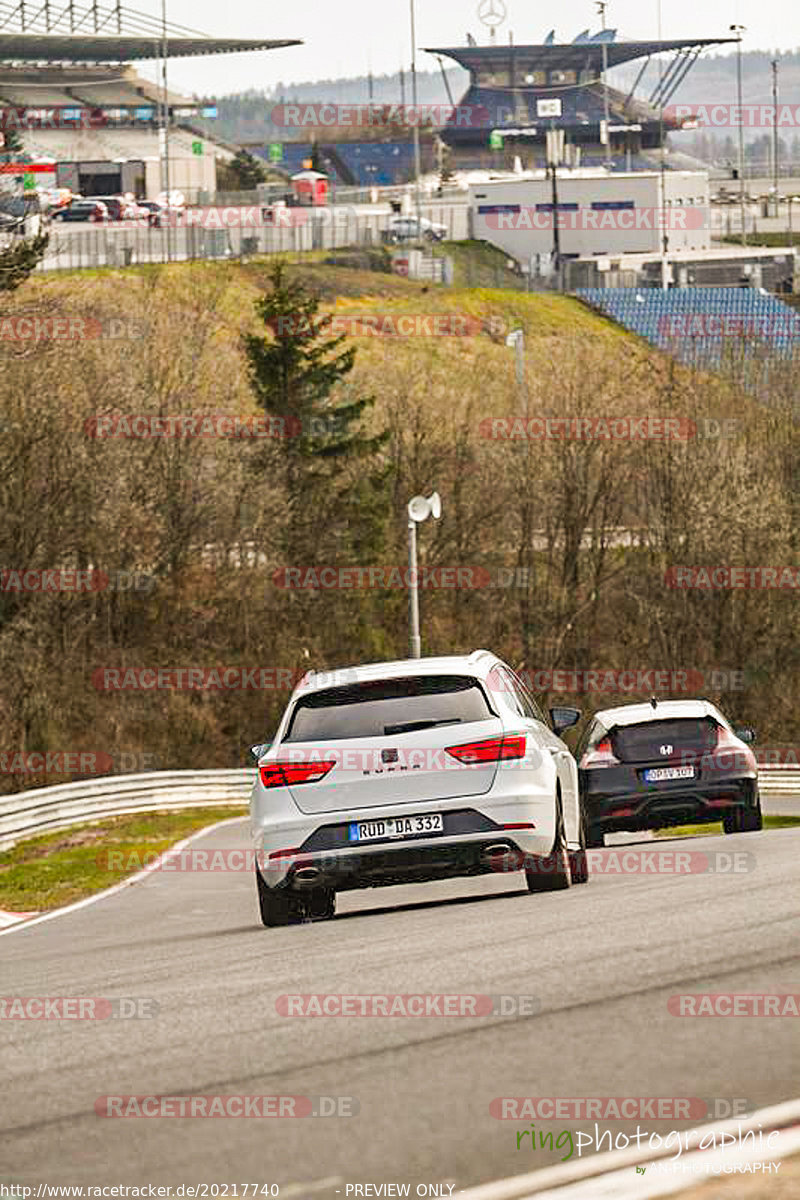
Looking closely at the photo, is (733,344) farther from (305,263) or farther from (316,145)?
(316,145)

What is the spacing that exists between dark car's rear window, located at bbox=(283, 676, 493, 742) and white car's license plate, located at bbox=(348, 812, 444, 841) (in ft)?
1.69

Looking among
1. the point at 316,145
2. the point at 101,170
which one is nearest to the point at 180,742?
the point at 101,170

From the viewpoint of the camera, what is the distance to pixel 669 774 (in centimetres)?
1942

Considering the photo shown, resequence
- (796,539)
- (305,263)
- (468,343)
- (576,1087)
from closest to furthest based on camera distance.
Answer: (576,1087), (796,539), (468,343), (305,263)

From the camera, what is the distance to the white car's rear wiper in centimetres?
1286

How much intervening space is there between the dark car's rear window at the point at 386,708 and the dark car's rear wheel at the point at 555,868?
2.79 feet

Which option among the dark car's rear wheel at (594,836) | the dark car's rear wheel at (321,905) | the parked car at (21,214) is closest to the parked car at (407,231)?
Result: the parked car at (21,214)

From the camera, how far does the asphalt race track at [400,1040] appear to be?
6.22m

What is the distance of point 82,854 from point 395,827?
17.9 metres

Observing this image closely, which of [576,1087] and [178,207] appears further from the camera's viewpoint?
[178,207]

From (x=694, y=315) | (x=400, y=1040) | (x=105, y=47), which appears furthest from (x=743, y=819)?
(x=105, y=47)

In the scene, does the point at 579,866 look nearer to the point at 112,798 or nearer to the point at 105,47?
the point at 112,798

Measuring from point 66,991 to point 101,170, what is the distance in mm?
116184

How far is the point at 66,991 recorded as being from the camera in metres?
9.77
